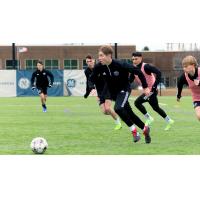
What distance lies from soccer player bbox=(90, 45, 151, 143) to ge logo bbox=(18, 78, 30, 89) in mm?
32917

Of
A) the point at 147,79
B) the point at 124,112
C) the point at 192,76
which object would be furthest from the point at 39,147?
the point at 147,79

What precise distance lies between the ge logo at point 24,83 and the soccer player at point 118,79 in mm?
32917

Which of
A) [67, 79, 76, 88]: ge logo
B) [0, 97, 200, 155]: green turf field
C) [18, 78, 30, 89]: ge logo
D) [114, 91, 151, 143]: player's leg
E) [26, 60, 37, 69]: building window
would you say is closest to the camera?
[0, 97, 200, 155]: green turf field

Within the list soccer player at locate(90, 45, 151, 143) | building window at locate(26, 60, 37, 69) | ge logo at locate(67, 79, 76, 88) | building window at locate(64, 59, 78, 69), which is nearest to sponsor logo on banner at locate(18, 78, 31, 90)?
ge logo at locate(67, 79, 76, 88)

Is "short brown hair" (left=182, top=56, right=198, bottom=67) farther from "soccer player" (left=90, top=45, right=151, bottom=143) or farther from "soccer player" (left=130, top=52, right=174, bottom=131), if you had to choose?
"soccer player" (left=130, top=52, right=174, bottom=131)

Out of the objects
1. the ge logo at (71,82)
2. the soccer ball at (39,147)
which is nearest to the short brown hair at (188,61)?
the soccer ball at (39,147)

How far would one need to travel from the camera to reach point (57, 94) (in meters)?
45.0

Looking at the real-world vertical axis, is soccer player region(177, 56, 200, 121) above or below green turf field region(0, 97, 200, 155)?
above

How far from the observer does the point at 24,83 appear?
44969mm

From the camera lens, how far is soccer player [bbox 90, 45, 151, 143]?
11711 mm

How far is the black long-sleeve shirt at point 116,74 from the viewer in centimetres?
1180

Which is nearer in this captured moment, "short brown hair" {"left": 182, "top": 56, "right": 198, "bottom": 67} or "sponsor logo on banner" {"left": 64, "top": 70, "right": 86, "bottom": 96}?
"short brown hair" {"left": 182, "top": 56, "right": 198, "bottom": 67}
